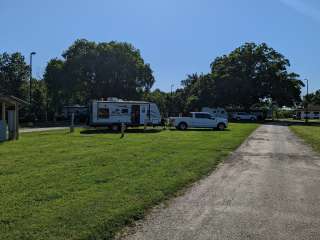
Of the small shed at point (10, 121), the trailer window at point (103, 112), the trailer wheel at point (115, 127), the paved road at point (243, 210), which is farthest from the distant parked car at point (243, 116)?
the paved road at point (243, 210)

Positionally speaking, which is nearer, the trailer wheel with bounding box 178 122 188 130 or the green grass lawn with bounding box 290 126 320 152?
the green grass lawn with bounding box 290 126 320 152

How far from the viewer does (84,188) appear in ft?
27.6

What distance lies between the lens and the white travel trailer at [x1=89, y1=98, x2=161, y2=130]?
33375 millimetres

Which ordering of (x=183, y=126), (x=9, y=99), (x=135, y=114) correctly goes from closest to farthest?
(x=9, y=99)
(x=135, y=114)
(x=183, y=126)

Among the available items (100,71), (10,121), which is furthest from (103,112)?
(100,71)

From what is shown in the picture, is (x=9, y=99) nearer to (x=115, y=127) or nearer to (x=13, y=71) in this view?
(x=115, y=127)

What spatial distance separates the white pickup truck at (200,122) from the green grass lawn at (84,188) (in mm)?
21898

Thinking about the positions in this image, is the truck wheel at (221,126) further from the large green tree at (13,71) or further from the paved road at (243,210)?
the large green tree at (13,71)

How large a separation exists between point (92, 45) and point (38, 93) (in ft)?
33.1

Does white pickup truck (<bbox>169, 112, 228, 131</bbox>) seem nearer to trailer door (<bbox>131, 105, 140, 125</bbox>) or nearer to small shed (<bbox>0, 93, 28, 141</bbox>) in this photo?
trailer door (<bbox>131, 105, 140, 125</bbox>)

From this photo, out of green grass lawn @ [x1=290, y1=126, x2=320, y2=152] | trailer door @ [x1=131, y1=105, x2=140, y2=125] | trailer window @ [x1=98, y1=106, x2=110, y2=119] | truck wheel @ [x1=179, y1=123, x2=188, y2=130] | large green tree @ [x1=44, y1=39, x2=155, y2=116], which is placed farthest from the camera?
large green tree @ [x1=44, y1=39, x2=155, y2=116]

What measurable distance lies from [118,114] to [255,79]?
43726 mm

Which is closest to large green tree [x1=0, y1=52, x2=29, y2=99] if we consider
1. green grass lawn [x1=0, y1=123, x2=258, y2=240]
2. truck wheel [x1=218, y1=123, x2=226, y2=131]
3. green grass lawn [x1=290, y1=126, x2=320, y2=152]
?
truck wheel [x1=218, y1=123, x2=226, y2=131]

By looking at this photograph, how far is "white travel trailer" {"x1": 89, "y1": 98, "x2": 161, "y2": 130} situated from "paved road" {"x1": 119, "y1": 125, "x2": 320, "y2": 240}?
2243cm
